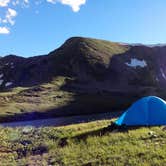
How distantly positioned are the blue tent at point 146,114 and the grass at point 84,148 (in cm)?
257

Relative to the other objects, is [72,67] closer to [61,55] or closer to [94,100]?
[61,55]

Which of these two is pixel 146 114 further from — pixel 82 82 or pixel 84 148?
pixel 82 82

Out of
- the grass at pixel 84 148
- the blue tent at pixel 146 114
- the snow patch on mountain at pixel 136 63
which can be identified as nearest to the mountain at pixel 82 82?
the snow patch on mountain at pixel 136 63

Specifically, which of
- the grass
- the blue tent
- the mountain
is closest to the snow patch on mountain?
the mountain

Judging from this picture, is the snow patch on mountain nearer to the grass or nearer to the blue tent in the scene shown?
the blue tent

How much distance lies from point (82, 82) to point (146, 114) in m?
150

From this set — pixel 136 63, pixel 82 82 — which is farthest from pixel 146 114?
pixel 136 63

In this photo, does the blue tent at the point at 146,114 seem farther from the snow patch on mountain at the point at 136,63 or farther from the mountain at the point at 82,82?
the snow patch on mountain at the point at 136,63

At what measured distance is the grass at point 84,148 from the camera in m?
15.5

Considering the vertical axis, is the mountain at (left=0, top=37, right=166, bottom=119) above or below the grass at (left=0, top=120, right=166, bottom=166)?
above

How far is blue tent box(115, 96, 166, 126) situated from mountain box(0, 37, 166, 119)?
9835 centimetres

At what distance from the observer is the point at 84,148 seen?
1802 centimetres

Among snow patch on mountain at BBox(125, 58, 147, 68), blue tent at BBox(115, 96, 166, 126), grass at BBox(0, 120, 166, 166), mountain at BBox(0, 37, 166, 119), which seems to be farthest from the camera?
snow patch on mountain at BBox(125, 58, 147, 68)

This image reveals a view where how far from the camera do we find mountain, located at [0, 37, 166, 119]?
138 metres
